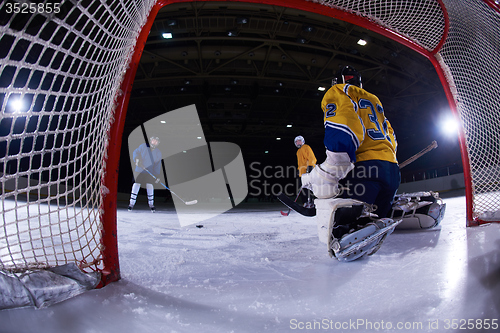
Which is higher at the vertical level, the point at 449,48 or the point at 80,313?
the point at 449,48

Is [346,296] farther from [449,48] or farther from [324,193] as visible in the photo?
[449,48]

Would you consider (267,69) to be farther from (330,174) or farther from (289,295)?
(289,295)

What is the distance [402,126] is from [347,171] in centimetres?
1353

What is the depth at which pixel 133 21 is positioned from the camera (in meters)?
1.24

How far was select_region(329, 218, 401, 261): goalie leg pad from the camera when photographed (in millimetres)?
1194

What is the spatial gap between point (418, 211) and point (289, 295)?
1729 millimetres

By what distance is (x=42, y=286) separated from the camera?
0.81 m

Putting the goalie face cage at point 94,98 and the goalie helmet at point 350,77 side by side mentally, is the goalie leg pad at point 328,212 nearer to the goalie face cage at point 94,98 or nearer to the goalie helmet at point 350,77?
the goalie helmet at point 350,77

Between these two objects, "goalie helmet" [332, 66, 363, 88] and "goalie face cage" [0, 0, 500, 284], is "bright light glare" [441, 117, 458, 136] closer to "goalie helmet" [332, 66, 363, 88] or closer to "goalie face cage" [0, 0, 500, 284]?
"goalie face cage" [0, 0, 500, 284]

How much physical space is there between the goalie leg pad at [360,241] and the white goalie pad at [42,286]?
3.52 feet

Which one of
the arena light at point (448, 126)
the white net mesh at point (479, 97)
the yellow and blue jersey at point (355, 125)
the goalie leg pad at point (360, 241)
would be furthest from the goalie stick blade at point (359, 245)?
the arena light at point (448, 126)

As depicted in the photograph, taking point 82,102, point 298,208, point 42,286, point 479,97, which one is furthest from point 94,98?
point 479,97

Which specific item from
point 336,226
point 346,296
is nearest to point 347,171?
point 336,226

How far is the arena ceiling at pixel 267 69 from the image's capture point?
6.27m
